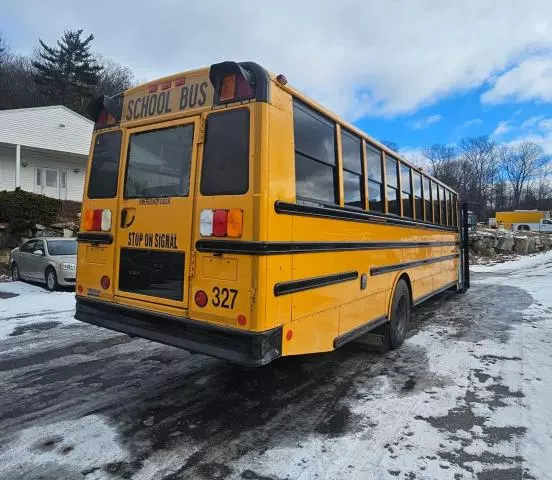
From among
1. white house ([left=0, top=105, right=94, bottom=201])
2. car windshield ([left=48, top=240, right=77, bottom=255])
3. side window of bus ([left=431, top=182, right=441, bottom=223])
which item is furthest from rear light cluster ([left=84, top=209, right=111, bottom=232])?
white house ([left=0, top=105, right=94, bottom=201])

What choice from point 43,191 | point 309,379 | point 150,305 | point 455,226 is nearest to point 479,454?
point 309,379

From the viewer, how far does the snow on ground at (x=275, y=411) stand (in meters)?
2.98

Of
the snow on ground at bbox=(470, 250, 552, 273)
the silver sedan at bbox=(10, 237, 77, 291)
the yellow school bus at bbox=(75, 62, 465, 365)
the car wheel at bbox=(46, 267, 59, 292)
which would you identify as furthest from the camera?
the snow on ground at bbox=(470, 250, 552, 273)

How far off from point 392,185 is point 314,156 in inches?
86.7

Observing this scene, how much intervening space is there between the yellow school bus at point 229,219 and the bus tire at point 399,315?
846 mm

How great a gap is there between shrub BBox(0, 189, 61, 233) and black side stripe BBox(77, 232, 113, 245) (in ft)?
45.4

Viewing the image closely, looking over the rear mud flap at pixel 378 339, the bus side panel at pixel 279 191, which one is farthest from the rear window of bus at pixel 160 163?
the rear mud flap at pixel 378 339

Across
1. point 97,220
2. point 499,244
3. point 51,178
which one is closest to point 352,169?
point 97,220

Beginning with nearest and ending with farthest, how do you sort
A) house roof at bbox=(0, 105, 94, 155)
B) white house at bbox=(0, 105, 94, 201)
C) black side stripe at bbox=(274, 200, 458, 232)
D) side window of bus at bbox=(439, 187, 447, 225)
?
1. black side stripe at bbox=(274, 200, 458, 232)
2. side window of bus at bbox=(439, 187, 447, 225)
3. house roof at bbox=(0, 105, 94, 155)
4. white house at bbox=(0, 105, 94, 201)

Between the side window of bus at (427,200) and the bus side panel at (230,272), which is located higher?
the side window of bus at (427,200)

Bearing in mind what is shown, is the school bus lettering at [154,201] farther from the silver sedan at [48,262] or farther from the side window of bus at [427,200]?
the silver sedan at [48,262]

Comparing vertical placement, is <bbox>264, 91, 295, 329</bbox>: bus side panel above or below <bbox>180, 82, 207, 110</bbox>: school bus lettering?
below

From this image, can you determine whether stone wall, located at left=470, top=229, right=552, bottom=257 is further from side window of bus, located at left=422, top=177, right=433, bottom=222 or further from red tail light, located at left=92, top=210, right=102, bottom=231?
red tail light, located at left=92, top=210, right=102, bottom=231

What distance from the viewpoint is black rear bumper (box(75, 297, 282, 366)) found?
318 centimetres
